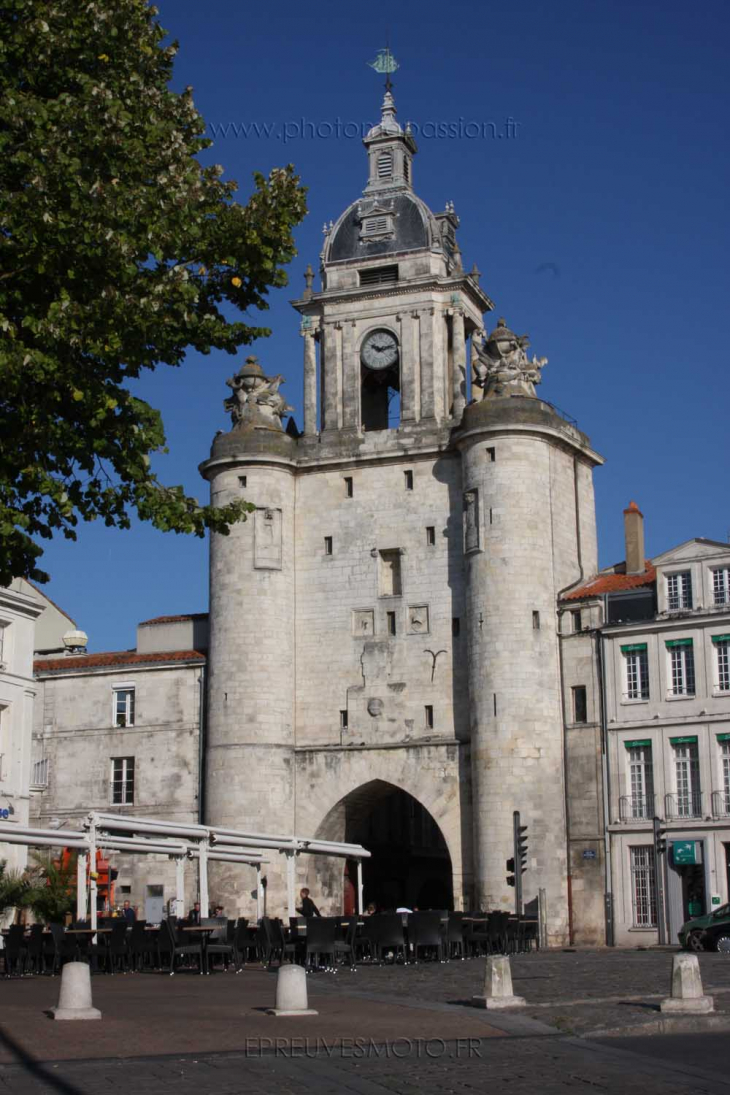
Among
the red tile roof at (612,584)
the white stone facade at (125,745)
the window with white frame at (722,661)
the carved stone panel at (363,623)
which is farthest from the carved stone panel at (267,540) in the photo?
the window with white frame at (722,661)

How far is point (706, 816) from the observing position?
41.5 m

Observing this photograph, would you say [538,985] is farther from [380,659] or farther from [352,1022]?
[380,659]

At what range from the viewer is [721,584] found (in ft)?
140

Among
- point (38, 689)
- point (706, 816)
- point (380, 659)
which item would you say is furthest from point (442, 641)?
point (38, 689)

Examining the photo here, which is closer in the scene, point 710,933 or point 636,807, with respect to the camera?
point 710,933

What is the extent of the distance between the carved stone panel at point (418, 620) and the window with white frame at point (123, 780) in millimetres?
10128

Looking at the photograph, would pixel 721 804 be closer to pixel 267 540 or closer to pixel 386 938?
pixel 386 938

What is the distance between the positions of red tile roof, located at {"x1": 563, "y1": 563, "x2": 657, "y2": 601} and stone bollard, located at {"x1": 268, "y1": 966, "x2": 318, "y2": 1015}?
2851 centimetres

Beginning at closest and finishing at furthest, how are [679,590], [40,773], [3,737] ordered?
[3,737], [679,590], [40,773]

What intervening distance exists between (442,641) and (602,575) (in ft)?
17.3

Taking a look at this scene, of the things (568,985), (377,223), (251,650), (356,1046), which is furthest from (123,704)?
(356,1046)

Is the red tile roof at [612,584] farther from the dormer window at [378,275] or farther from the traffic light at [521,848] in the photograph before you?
the dormer window at [378,275]

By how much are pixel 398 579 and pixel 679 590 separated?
9.04 m

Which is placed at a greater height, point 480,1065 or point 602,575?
point 602,575
